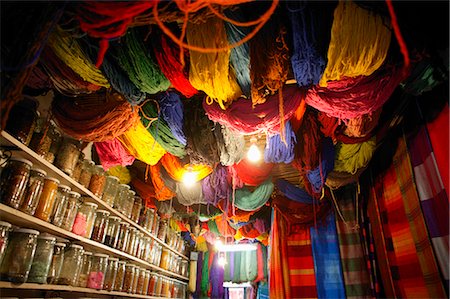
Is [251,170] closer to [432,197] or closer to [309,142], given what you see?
[309,142]

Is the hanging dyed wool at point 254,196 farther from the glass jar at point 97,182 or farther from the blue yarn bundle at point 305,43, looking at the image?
the blue yarn bundle at point 305,43

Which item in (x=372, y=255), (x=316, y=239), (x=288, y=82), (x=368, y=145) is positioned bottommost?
(x=372, y=255)

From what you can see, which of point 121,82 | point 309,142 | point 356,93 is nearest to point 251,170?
point 309,142

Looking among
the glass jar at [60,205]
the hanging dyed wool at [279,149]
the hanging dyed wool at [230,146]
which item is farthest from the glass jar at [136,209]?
the hanging dyed wool at [279,149]

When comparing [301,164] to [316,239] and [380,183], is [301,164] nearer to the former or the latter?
[380,183]

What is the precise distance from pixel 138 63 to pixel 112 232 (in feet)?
5.84

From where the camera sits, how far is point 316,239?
11.4 feet

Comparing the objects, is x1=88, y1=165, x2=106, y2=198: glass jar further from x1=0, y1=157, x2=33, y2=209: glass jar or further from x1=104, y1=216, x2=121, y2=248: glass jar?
x1=0, y1=157, x2=33, y2=209: glass jar

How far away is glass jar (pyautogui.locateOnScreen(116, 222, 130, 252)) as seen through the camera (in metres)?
2.64

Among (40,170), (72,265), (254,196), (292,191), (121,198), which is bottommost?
(72,265)

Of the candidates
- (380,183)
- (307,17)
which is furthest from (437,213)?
(307,17)

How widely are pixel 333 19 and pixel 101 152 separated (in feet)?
6.32

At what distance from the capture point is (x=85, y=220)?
209 centimetres

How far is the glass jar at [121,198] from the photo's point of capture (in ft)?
8.59
